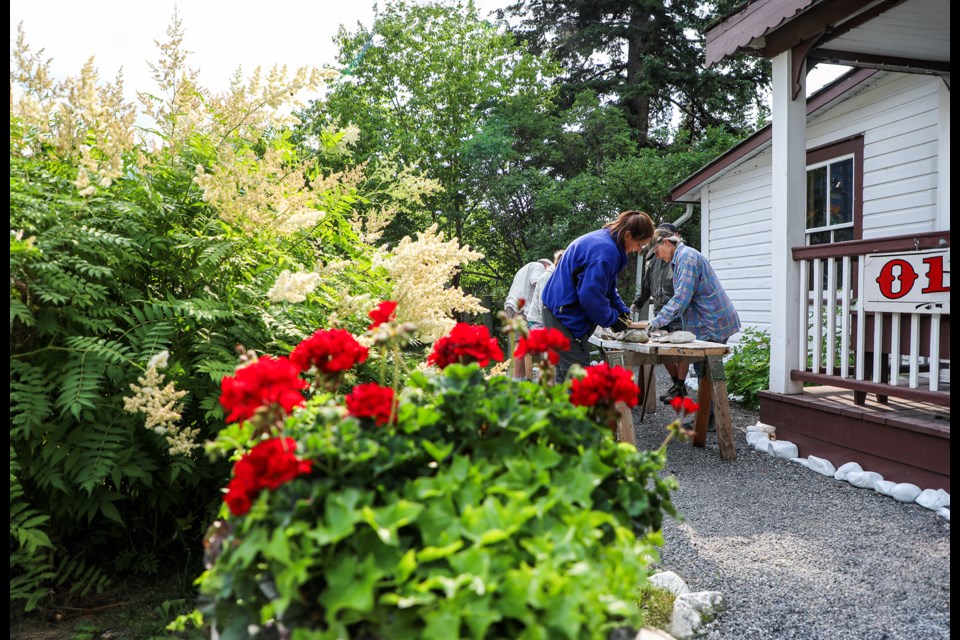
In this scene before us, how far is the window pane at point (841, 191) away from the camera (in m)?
7.73

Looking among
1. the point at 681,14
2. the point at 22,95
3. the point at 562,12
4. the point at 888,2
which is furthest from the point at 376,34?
the point at 22,95

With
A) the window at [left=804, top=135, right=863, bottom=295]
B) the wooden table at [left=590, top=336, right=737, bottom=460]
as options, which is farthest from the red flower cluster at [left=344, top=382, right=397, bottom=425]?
the window at [left=804, top=135, right=863, bottom=295]

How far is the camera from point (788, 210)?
515cm

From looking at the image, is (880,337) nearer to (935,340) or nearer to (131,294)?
(935,340)

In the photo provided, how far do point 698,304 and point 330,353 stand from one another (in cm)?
464

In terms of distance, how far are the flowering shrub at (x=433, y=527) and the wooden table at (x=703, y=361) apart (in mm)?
3321

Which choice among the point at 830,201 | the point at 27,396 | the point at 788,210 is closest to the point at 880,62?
the point at 788,210

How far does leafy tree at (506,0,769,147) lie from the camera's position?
62.2 feet

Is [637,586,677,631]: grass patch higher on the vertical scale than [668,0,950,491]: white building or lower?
lower

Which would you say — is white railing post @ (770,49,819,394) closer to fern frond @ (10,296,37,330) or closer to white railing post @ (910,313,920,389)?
white railing post @ (910,313,920,389)

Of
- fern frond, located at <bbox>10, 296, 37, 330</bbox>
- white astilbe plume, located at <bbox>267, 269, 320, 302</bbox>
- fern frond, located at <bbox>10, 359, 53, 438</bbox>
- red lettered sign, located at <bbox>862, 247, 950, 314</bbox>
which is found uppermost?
red lettered sign, located at <bbox>862, 247, 950, 314</bbox>

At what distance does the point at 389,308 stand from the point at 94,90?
1.53 m

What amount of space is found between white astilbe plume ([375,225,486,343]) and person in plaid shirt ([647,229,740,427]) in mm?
3188

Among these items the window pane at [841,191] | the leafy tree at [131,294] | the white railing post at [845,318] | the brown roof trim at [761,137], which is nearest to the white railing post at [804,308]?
the white railing post at [845,318]
